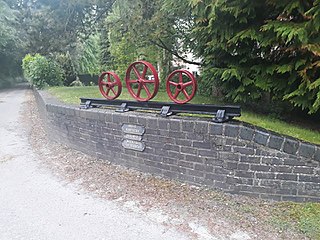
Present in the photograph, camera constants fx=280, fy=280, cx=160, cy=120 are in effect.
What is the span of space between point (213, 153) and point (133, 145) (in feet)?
4.48

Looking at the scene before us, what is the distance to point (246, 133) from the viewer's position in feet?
10.7

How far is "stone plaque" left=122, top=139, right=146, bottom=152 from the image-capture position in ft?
14.0

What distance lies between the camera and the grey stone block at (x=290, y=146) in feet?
10.1

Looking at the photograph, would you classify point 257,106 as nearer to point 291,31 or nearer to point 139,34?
point 291,31

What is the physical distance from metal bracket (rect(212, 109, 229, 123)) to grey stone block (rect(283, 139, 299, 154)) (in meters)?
0.74

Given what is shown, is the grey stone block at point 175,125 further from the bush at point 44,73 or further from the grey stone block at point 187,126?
the bush at point 44,73

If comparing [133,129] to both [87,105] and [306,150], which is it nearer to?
[87,105]

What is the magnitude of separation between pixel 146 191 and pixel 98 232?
3.29 feet

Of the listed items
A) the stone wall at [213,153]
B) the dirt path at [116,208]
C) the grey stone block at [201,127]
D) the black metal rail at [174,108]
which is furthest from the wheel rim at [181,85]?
the dirt path at [116,208]

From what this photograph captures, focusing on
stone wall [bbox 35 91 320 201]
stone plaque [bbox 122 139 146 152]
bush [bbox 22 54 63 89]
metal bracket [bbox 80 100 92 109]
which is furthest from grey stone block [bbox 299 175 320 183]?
bush [bbox 22 54 63 89]

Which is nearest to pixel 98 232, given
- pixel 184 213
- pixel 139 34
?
pixel 184 213

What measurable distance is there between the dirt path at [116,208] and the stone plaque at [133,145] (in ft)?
1.27

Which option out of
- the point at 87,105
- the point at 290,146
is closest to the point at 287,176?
the point at 290,146

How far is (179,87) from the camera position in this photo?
3986 mm
